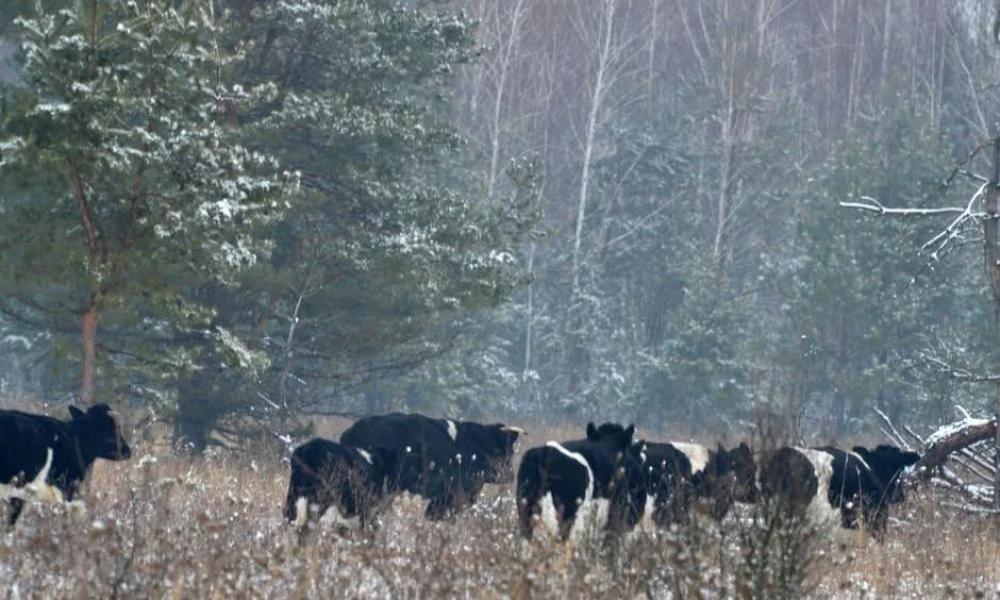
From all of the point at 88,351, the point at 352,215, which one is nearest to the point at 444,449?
the point at 88,351

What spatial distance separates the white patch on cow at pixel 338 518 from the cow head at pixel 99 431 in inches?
90.1

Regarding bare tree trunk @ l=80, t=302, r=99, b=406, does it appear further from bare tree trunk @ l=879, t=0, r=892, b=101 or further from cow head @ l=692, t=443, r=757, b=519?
bare tree trunk @ l=879, t=0, r=892, b=101

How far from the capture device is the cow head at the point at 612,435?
39.5ft

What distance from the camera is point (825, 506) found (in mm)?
13414

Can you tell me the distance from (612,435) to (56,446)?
4.16m

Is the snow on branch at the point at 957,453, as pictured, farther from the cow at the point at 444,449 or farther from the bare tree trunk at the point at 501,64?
the bare tree trunk at the point at 501,64

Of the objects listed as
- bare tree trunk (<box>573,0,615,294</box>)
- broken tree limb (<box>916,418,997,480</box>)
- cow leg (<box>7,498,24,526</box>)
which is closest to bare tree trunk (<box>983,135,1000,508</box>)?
broken tree limb (<box>916,418,997,480</box>)

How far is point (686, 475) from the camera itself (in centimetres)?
1324

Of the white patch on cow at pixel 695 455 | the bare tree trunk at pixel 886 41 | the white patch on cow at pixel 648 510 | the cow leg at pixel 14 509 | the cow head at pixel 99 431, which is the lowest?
the cow leg at pixel 14 509

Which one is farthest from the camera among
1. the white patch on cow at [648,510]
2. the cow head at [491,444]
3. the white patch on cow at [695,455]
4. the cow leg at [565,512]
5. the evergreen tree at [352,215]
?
the evergreen tree at [352,215]

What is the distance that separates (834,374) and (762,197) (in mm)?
13410

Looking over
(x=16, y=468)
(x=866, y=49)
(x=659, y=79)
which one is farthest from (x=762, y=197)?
(x=16, y=468)

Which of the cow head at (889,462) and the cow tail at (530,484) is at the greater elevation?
the cow head at (889,462)

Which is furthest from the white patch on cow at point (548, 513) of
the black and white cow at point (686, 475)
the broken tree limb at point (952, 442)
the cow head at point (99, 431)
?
the broken tree limb at point (952, 442)
